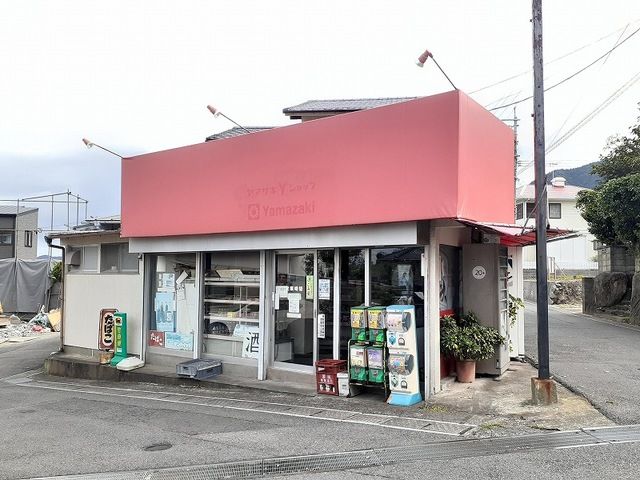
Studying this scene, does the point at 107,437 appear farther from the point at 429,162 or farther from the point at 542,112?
the point at 542,112

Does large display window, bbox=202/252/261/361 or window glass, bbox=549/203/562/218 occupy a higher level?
window glass, bbox=549/203/562/218

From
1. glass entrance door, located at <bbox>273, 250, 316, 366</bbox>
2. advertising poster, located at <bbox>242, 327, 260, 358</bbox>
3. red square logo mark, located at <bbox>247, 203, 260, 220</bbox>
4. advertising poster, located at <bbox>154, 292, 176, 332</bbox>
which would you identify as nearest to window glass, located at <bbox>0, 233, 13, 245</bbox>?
advertising poster, located at <bbox>154, 292, 176, 332</bbox>

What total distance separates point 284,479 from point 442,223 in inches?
183

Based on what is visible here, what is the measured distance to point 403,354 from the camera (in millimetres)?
8180

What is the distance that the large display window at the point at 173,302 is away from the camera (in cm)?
1186

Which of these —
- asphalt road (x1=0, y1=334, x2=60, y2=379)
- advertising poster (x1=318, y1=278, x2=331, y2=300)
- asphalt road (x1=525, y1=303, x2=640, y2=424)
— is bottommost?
asphalt road (x1=0, y1=334, x2=60, y2=379)

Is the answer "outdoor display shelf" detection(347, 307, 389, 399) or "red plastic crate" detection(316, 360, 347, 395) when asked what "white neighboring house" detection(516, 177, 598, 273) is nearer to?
"red plastic crate" detection(316, 360, 347, 395)

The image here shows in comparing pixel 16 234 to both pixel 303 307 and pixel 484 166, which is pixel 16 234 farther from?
pixel 484 166

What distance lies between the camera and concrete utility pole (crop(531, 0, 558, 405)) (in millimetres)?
7750

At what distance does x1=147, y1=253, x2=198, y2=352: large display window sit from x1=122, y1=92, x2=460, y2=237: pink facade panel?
85cm

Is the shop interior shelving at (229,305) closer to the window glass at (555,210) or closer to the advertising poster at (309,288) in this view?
the advertising poster at (309,288)

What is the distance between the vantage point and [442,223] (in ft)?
27.9

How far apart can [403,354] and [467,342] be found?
4.17 ft

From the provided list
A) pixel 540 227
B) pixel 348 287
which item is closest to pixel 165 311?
pixel 348 287
